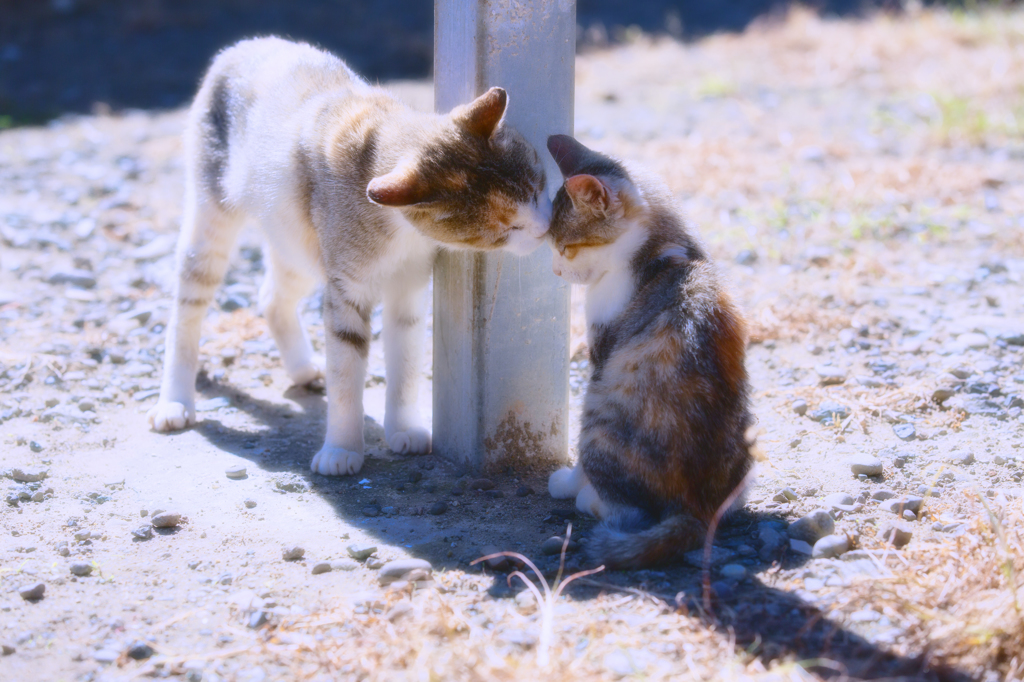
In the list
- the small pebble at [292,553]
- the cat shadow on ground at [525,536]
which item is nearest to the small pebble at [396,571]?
the cat shadow on ground at [525,536]

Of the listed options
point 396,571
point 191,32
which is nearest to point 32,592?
point 396,571

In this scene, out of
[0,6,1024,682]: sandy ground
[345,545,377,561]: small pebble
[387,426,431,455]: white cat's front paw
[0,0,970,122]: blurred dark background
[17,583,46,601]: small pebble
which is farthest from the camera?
[0,0,970,122]: blurred dark background

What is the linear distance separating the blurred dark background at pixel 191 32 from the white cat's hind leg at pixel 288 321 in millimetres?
5775

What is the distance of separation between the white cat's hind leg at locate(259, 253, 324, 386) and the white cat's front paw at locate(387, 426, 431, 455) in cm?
85

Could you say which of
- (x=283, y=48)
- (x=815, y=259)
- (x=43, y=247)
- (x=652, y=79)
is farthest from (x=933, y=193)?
(x=43, y=247)

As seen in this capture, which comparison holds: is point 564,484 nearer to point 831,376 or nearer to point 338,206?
point 338,206

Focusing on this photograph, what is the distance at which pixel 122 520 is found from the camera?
3080 millimetres

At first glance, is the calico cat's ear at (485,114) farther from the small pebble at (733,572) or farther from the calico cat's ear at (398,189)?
the small pebble at (733,572)

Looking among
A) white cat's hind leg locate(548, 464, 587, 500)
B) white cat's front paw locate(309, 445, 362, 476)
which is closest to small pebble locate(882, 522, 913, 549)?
white cat's hind leg locate(548, 464, 587, 500)

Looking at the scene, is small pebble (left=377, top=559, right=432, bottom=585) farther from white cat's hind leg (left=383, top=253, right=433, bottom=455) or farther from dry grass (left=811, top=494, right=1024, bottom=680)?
dry grass (left=811, top=494, right=1024, bottom=680)

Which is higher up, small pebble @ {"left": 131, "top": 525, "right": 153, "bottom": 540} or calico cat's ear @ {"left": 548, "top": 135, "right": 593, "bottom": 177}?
calico cat's ear @ {"left": 548, "top": 135, "right": 593, "bottom": 177}

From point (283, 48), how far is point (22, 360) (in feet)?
6.37

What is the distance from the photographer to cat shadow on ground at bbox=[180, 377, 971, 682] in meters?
2.22

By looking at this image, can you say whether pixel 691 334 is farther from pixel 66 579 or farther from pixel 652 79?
pixel 652 79
